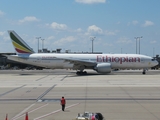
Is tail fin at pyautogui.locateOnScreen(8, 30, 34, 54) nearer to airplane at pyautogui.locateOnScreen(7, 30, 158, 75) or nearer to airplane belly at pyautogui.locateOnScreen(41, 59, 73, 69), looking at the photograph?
airplane at pyautogui.locateOnScreen(7, 30, 158, 75)

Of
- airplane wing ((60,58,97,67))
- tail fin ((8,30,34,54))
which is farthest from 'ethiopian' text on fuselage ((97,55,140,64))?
tail fin ((8,30,34,54))

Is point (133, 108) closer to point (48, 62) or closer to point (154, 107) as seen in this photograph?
point (154, 107)

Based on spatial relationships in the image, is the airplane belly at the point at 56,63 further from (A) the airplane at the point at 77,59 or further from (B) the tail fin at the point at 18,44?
(B) the tail fin at the point at 18,44

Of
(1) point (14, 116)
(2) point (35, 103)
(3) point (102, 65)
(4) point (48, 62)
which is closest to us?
(1) point (14, 116)

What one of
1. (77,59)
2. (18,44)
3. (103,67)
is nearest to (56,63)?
(77,59)

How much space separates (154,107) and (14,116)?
8091 millimetres

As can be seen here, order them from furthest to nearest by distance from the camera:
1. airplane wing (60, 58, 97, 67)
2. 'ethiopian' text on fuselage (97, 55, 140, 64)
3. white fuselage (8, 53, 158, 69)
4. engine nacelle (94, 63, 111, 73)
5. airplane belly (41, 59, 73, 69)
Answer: airplane belly (41, 59, 73, 69) < white fuselage (8, 53, 158, 69) < 'ethiopian' text on fuselage (97, 55, 140, 64) < engine nacelle (94, 63, 111, 73) < airplane wing (60, 58, 97, 67)

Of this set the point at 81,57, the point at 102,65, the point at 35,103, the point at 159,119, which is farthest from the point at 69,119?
the point at 81,57

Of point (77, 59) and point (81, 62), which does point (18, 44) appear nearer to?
point (77, 59)

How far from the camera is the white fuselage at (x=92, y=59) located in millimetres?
50000

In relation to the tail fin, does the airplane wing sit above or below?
below

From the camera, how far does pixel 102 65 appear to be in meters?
47.7

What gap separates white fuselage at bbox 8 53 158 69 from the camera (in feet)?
164

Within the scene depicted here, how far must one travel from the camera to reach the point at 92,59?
165 ft
